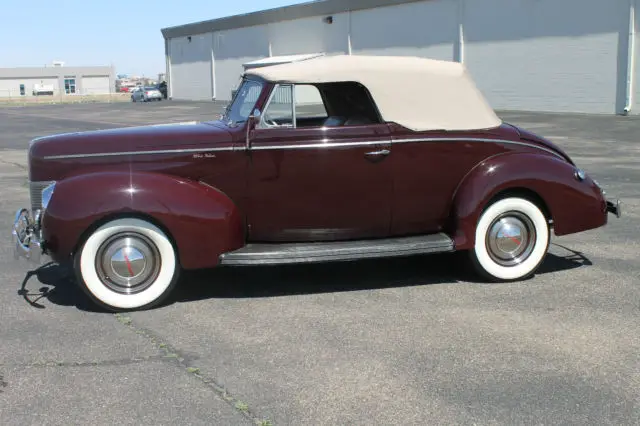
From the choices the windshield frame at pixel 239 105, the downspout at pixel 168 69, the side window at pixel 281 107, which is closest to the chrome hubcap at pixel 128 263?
the windshield frame at pixel 239 105

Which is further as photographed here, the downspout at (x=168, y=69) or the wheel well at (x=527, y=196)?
the downspout at (x=168, y=69)

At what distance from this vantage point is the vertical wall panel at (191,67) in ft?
174

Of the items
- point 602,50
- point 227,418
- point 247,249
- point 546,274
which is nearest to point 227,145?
point 247,249

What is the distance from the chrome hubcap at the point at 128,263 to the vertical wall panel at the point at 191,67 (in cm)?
4901

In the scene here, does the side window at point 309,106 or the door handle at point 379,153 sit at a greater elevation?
the side window at point 309,106

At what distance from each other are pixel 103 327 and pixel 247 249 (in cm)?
118

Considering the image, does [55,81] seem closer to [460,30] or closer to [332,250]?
[460,30]

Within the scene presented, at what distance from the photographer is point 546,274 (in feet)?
19.3

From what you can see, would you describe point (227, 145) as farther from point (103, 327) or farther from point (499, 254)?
point (499, 254)

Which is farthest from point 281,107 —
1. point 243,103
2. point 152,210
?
point 152,210

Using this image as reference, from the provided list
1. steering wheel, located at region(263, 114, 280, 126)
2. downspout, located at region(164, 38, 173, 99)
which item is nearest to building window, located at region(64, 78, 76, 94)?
downspout, located at region(164, 38, 173, 99)

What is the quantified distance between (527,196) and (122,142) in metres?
3.27

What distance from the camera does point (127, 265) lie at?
16.2ft

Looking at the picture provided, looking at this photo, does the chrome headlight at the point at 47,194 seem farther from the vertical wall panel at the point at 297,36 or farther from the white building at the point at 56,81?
the white building at the point at 56,81
